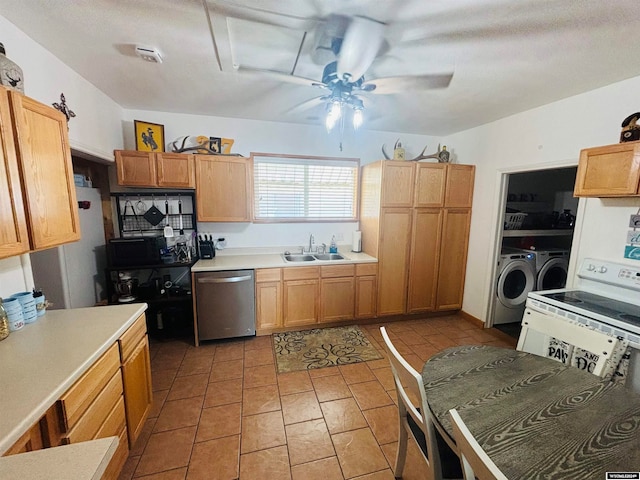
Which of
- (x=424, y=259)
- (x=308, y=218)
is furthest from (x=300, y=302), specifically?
(x=424, y=259)

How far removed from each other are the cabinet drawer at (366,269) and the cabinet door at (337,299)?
0.12 meters

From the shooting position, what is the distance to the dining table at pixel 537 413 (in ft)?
2.86

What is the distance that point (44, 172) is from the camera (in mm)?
1445

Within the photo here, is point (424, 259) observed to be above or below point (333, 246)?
below

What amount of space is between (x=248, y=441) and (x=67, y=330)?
129 centimetres

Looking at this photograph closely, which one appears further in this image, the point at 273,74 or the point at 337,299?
the point at 337,299

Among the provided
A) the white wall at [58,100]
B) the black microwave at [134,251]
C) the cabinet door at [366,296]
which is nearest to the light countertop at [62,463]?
the white wall at [58,100]

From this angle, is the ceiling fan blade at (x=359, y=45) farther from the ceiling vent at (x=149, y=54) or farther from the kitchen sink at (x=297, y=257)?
the kitchen sink at (x=297, y=257)

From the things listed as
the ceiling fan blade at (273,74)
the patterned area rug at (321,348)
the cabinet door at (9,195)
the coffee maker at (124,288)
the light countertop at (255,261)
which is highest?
the ceiling fan blade at (273,74)

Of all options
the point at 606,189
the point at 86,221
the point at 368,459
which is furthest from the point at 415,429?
the point at 86,221

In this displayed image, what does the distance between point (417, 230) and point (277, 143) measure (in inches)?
83.9

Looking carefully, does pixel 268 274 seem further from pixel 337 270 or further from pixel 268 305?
pixel 337 270

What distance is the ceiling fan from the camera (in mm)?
1315

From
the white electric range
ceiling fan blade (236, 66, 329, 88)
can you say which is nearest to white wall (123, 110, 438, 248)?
ceiling fan blade (236, 66, 329, 88)
